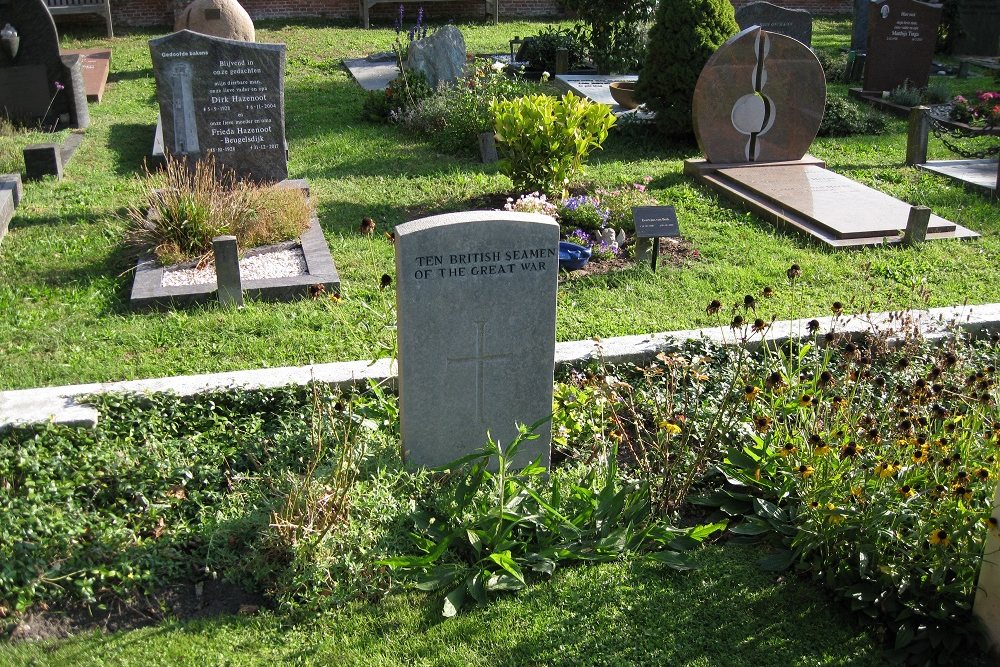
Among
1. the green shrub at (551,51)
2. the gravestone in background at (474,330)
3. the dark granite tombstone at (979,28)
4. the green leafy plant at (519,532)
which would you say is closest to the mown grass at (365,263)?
the gravestone in background at (474,330)

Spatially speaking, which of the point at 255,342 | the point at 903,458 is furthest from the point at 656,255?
the point at 903,458

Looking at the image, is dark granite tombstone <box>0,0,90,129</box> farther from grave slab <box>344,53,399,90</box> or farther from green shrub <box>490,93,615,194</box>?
green shrub <box>490,93,615,194</box>

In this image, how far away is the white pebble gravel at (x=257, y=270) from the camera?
6.80 m

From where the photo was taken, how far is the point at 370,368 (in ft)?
16.9

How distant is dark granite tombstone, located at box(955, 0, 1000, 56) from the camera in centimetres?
1875

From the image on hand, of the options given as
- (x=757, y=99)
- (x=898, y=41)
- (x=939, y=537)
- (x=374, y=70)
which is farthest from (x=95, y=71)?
(x=939, y=537)

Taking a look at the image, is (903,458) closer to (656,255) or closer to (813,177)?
(656,255)

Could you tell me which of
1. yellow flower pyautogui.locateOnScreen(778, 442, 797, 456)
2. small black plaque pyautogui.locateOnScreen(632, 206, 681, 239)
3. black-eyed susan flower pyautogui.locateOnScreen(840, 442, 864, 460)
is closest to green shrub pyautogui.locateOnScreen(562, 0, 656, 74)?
small black plaque pyautogui.locateOnScreen(632, 206, 681, 239)

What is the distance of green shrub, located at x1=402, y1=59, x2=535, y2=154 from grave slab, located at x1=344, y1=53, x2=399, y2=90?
249cm

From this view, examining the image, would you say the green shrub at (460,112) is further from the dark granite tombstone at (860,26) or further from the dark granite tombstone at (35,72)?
the dark granite tombstone at (860,26)

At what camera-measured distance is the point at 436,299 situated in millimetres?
4316

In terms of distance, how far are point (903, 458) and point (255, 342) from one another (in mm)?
3710

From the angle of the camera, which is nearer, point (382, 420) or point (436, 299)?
point (436, 299)

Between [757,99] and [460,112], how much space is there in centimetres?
320
